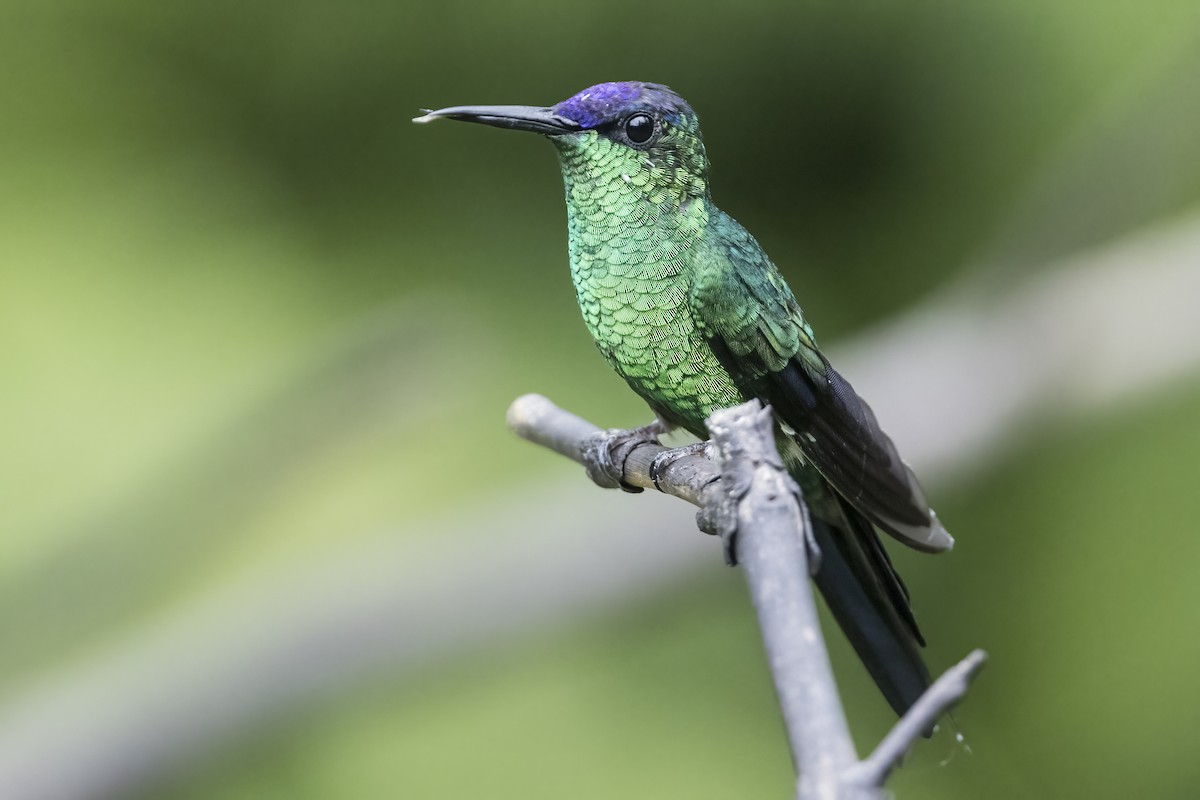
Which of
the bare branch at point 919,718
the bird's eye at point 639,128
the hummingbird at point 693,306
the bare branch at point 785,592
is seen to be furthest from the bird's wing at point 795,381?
the bare branch at point 919,718

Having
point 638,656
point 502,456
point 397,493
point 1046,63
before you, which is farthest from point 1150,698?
point 397,493

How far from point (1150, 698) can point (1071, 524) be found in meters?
0.33

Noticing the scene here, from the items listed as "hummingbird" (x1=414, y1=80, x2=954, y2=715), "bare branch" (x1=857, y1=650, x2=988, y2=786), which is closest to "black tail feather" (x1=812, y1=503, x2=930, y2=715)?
"hummingbird" (x1=414, y1=80, x2=954, y2=715)

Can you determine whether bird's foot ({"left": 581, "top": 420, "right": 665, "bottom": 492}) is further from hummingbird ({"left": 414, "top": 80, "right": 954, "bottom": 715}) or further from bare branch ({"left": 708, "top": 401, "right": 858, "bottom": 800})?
bare branch ({"left": 708, "top": 401, "right": 858, "bottom": 800})

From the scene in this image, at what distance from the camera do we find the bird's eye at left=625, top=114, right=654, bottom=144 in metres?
0.86

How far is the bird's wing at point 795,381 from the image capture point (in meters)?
0.88

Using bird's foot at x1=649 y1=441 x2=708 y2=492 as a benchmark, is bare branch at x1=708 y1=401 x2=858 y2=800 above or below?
below

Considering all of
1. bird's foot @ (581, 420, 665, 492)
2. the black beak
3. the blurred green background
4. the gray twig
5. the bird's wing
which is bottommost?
the gray twig

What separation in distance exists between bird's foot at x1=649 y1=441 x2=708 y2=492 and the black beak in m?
0.29

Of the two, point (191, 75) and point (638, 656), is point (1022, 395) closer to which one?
point (638, 656)

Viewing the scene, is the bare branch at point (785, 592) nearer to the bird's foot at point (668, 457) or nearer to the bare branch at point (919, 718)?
the bare branch at point (919, 718)

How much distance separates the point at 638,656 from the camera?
7.11 ft

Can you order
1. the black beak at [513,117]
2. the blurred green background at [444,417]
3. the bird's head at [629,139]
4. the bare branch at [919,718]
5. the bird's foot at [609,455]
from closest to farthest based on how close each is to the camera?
1. the bare branch at [919,718]
2. the black beak at [513,117]
3. the bird's head at [629,139]
4. the bird's foot at [609,455]
5. the blurred green background at [444,417]

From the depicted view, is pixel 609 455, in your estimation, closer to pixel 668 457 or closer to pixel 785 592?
pixel 668 457
